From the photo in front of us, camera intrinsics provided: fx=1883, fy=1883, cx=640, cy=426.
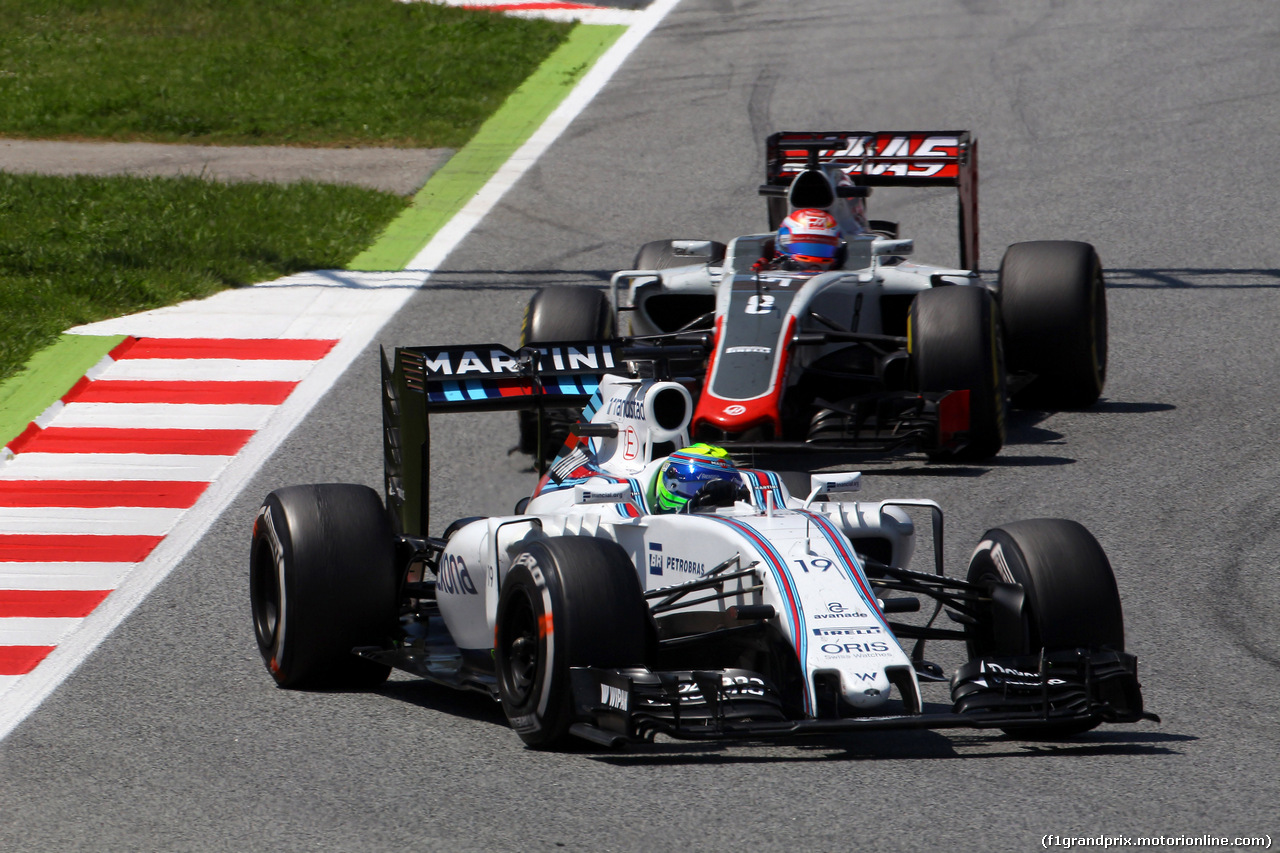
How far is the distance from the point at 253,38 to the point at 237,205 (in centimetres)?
732

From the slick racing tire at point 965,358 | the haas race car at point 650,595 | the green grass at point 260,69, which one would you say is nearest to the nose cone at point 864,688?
the haas race car at point 650,595

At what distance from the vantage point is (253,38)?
25.4m

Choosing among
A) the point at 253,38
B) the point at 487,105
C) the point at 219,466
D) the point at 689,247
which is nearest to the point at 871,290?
the point at 689,247

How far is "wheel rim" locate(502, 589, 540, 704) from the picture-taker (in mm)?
6742

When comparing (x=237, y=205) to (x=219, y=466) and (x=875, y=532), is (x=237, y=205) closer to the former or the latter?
(x=219, y=466)

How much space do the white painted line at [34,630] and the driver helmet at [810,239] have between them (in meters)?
5.79

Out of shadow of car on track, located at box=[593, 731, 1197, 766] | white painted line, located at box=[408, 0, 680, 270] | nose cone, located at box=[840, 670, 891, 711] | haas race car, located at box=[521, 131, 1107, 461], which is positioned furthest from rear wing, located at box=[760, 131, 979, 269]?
nose cone, located at box=[840, 670, 891, 711]

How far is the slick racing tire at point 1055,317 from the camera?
13.2 m

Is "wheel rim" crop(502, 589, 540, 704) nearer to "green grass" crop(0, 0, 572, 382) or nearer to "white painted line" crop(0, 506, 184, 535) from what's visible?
"white painted line" crop(0, 506, 184, 535)

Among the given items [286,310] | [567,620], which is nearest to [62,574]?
[567,620]

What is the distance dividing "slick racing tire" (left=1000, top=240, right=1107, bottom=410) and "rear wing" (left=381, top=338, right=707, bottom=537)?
16.8ft

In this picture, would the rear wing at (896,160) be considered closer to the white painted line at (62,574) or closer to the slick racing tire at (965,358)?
the slick racing tire at (965,358)

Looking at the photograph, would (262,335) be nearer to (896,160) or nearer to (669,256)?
(669,256)

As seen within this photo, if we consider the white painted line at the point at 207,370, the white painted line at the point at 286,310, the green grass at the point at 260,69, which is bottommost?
the white painted line at the point at 207,370
